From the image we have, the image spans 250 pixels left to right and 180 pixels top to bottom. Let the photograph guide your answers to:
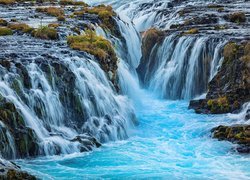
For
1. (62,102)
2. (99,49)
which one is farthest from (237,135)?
(99,49)

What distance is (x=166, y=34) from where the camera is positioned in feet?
130

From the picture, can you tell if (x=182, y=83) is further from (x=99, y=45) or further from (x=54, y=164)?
(x=54, y=164)

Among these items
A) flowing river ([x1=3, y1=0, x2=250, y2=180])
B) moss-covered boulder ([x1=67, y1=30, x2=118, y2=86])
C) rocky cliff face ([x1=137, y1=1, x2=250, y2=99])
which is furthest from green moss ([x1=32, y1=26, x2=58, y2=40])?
rocky cliff face ([x1=137, y1=1, x2=250, y2=99])

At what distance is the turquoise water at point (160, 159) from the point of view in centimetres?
2073

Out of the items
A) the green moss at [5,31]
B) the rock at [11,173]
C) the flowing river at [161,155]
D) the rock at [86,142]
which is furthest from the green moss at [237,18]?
the rock at [11,173]

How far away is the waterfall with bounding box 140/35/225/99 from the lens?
111 ft

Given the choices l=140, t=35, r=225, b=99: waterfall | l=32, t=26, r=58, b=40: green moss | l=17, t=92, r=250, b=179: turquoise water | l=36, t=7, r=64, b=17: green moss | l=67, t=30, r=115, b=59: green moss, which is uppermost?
l=36, t=7, r=64, b=17: green moss

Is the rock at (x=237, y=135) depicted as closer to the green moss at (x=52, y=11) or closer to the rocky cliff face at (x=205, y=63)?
the rocky cliff face at (x=205, y=63)

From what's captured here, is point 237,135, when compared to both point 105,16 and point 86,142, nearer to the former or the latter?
point 86,142

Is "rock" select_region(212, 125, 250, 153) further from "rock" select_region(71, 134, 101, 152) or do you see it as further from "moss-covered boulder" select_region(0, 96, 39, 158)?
"moss-covered boulder" select_region(0, 96, 39, 158)

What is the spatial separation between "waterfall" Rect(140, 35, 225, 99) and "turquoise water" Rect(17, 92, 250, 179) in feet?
18.0

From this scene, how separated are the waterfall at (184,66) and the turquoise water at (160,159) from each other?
549 centimetres

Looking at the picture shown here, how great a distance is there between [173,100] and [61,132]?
38.6 ft

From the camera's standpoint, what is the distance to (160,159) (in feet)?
74.9
